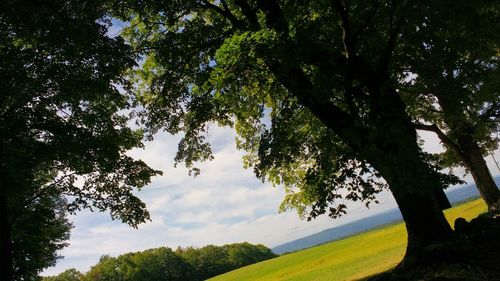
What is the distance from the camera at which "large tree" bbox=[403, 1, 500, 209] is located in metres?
13.6

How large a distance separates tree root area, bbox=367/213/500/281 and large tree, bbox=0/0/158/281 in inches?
499

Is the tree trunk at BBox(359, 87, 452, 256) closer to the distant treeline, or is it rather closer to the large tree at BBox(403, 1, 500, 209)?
the large tree at BBox(403, 1, 500, 209)

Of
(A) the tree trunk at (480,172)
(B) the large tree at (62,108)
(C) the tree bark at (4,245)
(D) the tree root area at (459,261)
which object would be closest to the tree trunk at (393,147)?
(D) the tree root area at (459,261)

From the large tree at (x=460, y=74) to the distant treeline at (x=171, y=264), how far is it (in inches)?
4056

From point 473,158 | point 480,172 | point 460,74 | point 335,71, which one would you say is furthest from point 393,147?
point 473,158

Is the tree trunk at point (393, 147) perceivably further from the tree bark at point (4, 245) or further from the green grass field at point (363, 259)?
the tree bark at point (4, 245)

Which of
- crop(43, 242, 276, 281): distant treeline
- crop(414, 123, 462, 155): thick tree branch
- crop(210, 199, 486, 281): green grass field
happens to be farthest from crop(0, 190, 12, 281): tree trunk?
crop(43, 242, 276, 281): distant treeline

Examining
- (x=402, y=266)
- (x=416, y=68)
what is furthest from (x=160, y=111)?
(x=402, y=266)

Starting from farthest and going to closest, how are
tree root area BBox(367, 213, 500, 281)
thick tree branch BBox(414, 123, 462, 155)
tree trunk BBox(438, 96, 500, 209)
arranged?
thick tree branch BBox(414, 123, 462, 155), tree trunk BBox(438, 96, 500, 209), tree root area BBox(367, 213, 500, 281)

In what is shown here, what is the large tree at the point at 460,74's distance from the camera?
1358 cm

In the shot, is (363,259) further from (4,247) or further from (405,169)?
(4,247)

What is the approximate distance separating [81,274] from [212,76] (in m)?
117

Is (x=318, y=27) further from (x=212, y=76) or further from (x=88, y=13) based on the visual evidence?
(x=88, y=13)

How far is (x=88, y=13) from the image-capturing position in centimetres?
1598
